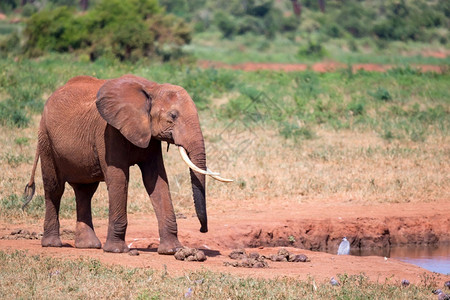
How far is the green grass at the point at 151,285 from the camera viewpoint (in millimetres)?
6180

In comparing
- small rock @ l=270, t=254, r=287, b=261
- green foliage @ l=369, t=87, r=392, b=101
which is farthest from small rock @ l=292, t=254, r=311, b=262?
green foliage @ l=369, t=87, r=392, b=101

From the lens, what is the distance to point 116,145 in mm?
7609

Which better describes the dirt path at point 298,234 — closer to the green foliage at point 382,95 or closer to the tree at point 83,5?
the green foliage at point 382,95

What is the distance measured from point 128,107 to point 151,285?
1.87 metres

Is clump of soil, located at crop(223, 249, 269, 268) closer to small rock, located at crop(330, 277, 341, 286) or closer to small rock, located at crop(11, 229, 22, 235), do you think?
small rock, located at crop(330, 277, 341, 286)

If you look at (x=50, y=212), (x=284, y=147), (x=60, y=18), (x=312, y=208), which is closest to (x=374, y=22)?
(x=60, y=18)

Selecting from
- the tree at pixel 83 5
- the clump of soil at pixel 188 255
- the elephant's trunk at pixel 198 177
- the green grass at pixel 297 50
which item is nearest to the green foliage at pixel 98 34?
the green grass at pixel 297 50

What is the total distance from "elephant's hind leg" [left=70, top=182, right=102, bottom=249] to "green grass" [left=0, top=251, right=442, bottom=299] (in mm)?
1174

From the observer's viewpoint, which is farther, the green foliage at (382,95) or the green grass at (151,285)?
the green foliage at (382,95)

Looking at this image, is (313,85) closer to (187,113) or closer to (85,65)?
(85,65)

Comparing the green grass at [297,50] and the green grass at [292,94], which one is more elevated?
the green grass at [292,94]

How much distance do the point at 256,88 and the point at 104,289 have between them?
1408cm

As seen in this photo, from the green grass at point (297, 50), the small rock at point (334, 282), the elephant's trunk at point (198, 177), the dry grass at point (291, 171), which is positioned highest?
the elephant's trunk at point (198, 177)

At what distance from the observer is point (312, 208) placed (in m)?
10.6
